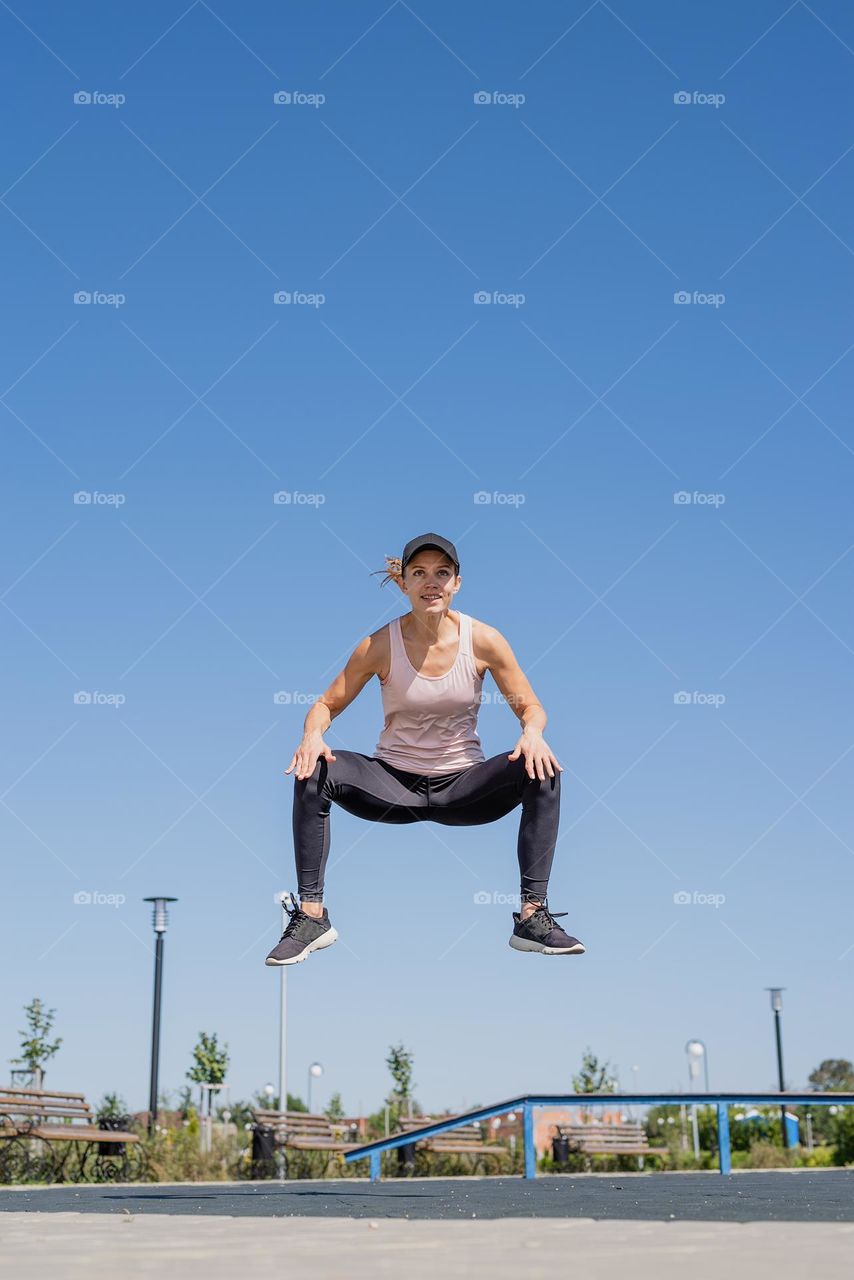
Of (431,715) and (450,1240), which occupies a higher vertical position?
(431,715)

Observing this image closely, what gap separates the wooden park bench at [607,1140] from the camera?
19984mm

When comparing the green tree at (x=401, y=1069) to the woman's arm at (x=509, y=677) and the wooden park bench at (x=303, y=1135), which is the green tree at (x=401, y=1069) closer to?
the wooden park bench at (x=303, y=1135)

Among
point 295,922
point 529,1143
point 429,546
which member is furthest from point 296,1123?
point 429,546

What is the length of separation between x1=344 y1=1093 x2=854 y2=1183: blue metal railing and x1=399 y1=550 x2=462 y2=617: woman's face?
19.3ft

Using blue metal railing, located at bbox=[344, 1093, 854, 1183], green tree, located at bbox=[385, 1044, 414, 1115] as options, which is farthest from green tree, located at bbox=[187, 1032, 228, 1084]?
blue metal railing, located at bbox=[344, 1093, 854, 1183]

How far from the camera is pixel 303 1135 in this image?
19.3 metres

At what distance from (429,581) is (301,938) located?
1890 mm

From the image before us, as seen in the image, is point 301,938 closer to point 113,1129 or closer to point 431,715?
point 431,715

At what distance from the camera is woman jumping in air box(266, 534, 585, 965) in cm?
672

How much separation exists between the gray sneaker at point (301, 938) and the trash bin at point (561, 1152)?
47.2ft

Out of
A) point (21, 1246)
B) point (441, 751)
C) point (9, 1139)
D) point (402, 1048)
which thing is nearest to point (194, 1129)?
point (9, 1139)

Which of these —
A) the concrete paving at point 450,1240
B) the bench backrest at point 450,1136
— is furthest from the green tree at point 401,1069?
the concrete paving at point 450,1240

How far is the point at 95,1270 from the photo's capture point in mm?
3488

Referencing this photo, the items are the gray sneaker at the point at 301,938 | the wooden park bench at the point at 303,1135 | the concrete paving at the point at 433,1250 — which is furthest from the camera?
the wooden park bench at the point at 303,1135
